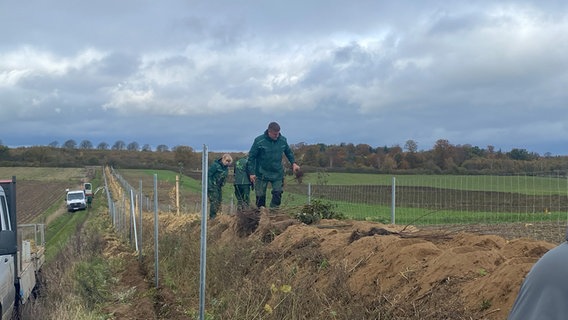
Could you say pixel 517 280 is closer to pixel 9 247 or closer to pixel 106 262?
pixel 9 247

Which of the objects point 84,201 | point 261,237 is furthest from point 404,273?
point 84,201

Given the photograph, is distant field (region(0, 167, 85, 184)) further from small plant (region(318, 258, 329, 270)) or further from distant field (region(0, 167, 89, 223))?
small plant (region(318, 258, 329, 270))

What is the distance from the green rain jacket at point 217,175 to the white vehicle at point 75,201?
38.1m

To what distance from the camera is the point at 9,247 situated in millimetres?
6262

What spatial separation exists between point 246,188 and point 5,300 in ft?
17.9

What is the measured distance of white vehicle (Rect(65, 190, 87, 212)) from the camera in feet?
156

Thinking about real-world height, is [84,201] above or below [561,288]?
below

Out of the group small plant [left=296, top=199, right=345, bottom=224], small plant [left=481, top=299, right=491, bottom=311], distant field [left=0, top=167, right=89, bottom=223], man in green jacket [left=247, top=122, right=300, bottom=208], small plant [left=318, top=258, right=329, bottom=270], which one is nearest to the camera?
small plant [left=481, top=299, right=491, bottom=311]

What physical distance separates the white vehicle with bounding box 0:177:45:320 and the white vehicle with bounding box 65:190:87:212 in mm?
38412

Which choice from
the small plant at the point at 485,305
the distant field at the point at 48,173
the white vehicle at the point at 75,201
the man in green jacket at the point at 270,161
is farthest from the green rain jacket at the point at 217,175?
the distant field at the point at 48,173

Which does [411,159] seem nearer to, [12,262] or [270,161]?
[270,161]

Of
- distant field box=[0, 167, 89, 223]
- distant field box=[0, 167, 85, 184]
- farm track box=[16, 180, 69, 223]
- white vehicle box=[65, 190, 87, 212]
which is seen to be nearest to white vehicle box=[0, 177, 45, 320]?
farm track box=[16, 180, 69, 223]

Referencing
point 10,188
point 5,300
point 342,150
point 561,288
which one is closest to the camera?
point 561,288

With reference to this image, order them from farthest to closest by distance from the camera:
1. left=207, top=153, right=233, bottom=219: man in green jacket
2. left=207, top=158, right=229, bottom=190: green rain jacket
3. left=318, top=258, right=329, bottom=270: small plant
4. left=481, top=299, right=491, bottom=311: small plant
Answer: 1. left=207, top=158, right=229, bottom=190: green rain jacket
2. left=207, top=153, right=233, bottom=219: man in green jacket
3. left=318, top=258, right=329, bottom=270: small plant
4. left=481, top=299, right=491, bottom=311: small plant
